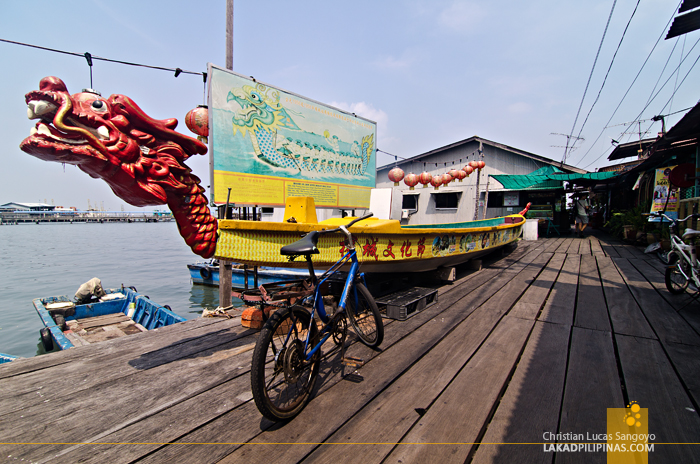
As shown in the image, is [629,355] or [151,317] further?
[151,317]

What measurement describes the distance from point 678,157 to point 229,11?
11.4 m

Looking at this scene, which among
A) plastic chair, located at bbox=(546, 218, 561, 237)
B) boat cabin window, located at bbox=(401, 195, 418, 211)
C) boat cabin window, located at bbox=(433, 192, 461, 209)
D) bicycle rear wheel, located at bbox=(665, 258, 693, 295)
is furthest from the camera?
boat cabin window, located at bbox=(401, 195, 418, 211)

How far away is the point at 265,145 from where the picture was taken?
387 cm

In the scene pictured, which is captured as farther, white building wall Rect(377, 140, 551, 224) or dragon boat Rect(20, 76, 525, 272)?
white building wall Rect(377, 140, 551, 224)

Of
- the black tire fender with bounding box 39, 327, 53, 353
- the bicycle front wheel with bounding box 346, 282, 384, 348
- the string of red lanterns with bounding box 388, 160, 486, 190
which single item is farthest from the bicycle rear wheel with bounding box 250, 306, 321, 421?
the string of red lanterns with bounding box 388, 160, 486, 190

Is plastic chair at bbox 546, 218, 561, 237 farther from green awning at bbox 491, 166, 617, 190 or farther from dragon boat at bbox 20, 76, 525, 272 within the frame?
dragon boat at bbox 20, 76, 525, 272

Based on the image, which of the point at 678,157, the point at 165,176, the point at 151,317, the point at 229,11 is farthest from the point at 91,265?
the point at 678,157

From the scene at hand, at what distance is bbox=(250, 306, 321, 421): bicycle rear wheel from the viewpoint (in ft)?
4.74

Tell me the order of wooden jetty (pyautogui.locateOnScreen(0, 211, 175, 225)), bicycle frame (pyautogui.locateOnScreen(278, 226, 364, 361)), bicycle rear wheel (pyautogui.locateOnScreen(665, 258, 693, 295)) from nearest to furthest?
bicycle frame (pyautogui.locateOnScreen(278, 226, 364, 361))
bicycle rear wheel (pyautogui.locateOnScreen(665, 258, 693, 295))
wooden jetty (pyautogui.locateOnScreen(0, 211, 175, 225))

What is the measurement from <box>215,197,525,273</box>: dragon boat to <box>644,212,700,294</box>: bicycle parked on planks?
2.40 metres

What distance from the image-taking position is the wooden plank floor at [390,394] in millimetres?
1428

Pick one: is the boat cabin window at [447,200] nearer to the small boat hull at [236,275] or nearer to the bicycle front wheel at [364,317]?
the small boat hull at [236,275]

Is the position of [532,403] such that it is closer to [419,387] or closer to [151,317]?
[419,387]

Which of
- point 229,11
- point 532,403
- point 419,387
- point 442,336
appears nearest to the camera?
point 532,403
